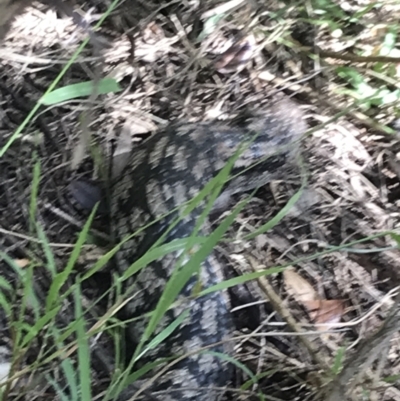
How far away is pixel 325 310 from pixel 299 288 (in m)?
0.10

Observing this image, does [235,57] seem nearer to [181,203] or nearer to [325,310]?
[181,203]

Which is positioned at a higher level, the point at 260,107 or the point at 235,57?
the point at 235,57

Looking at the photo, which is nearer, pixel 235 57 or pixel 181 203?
pixel 181 203

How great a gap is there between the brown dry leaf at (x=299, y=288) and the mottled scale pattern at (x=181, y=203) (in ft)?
0.68

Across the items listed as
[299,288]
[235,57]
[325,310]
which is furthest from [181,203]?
[235,57]

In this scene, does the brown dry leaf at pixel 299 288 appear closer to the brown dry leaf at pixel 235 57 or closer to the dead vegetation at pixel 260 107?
the dead vegetation at pixel 260 107

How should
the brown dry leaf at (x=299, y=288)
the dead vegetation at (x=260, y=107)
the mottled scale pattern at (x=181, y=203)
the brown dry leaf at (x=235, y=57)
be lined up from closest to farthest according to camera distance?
the mottled scale pattern at (x=181, y=203) → the dead vegetation at (x=260, y=107) → the brown dry leaf at (x=299, y=288) → the brown dry leaf at (x=235, y=57)

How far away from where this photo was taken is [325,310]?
1978 mm

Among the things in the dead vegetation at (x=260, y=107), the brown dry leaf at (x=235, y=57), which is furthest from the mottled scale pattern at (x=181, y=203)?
the brown dry leaf at (x=235, y=57)

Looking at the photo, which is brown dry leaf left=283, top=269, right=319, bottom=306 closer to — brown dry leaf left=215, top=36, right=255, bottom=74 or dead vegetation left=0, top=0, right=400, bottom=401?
dead vegetation left=0, top=0, right=400, bottom=401

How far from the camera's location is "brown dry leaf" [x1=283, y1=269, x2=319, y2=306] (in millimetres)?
1995

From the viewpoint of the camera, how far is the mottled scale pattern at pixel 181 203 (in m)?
1.78

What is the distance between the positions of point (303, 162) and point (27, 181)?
922 mm

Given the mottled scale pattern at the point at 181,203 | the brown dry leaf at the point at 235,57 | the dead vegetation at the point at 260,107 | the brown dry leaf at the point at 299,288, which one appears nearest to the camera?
the mottled scale pattern at the point at 181,203
